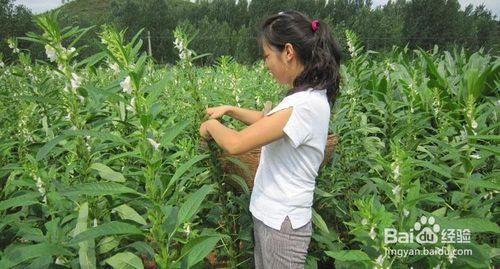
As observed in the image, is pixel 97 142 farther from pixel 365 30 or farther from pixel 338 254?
pixel 365 30

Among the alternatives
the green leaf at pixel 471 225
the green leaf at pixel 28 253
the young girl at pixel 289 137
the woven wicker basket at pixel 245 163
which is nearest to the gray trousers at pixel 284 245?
the young girl at pixel 289 137

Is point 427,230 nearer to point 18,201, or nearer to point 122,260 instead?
point 122,260

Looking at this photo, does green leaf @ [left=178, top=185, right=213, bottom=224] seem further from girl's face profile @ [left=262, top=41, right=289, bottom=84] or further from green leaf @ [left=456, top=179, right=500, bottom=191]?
green leaf @ [left=456, top=179, right=500, bottom=191]

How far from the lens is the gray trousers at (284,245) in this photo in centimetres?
202

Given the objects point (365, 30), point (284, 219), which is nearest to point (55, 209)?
point (284, 219)

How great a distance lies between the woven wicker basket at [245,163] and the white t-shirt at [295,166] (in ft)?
0.58

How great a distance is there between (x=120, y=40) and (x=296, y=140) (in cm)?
84

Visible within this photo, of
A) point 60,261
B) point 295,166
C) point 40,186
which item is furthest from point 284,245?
point 40,186

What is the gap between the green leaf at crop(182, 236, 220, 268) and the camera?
5.20 feet

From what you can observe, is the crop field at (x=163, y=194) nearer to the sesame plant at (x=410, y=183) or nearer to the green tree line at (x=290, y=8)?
the sesame plant at (x=410, y=183)

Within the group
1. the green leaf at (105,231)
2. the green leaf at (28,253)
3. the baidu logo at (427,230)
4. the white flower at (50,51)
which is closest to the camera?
the green leaf at (105,231)

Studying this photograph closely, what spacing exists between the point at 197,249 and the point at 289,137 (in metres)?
0.63

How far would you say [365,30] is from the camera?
44438mm

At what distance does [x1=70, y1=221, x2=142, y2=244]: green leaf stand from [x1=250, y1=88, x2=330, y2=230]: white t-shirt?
26.6 inches
